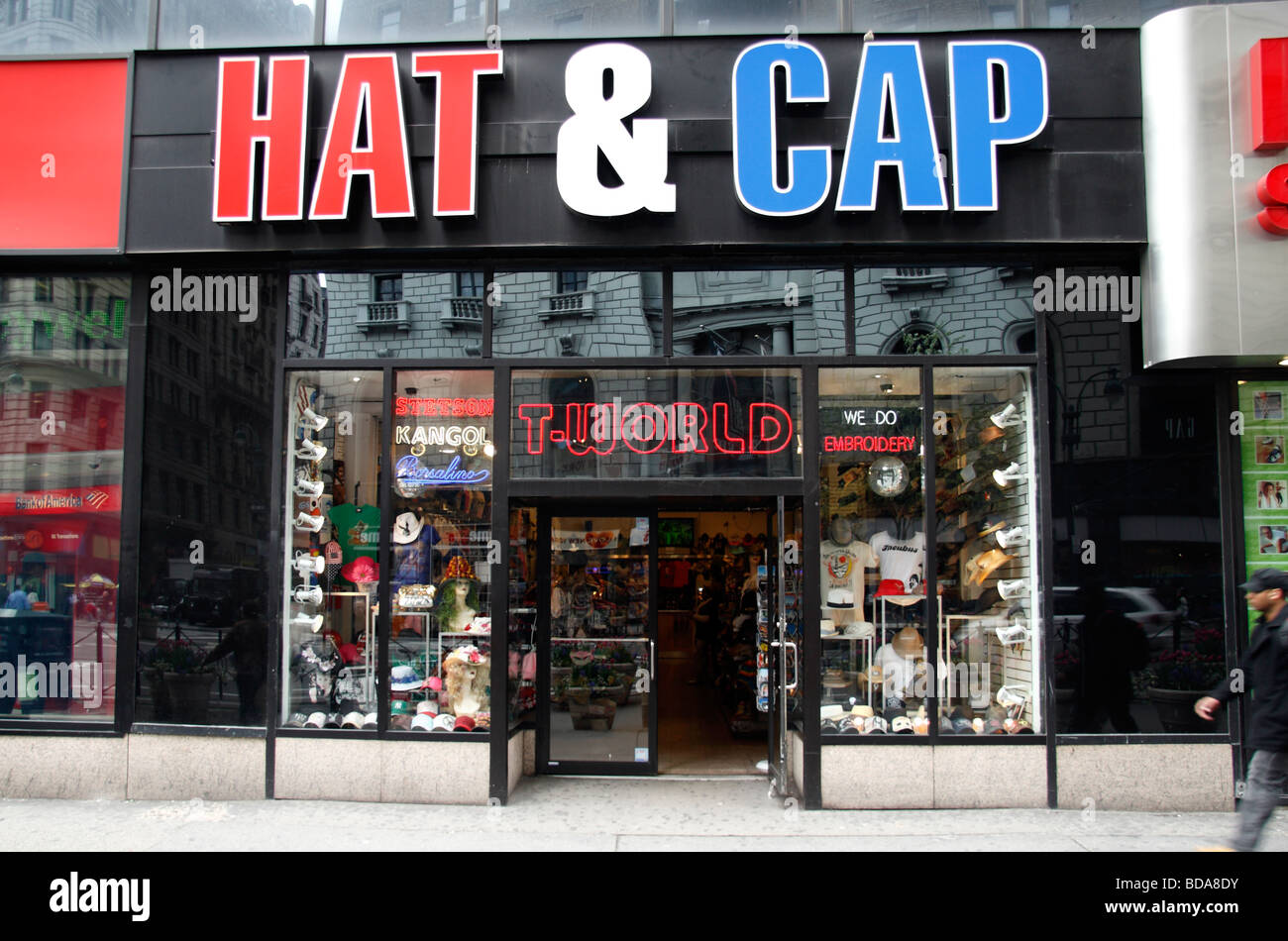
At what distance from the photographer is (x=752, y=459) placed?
7551mm

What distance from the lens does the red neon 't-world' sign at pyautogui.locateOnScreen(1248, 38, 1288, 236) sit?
6.94m

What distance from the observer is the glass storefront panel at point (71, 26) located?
794 cm

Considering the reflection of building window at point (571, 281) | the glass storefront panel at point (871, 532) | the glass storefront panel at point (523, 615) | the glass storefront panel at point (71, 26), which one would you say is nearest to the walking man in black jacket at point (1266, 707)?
the glass storefront panel at point (871, 532)

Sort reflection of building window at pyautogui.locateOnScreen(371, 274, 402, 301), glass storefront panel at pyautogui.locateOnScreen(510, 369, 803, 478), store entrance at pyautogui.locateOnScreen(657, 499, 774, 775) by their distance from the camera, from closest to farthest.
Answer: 1. glass storefront panel at pyautogui.locateOnScreen(510, 369, 803, 478)
2. reflection of building window at pyautogui.locateOnScreen(371, 274, 402, 301)
3. store entrance at pyautogui.locateOnScreen(657, 499, 774, 775)

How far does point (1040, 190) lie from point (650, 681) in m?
5.45

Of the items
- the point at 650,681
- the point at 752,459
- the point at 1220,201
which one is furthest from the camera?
the point at 650,681

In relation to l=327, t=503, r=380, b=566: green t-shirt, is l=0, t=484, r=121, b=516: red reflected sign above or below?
above

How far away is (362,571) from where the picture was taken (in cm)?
776

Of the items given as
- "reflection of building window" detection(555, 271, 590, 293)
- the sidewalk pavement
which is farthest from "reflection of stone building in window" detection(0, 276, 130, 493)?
"reflection of building window" detection(555, 271, 590, 293)

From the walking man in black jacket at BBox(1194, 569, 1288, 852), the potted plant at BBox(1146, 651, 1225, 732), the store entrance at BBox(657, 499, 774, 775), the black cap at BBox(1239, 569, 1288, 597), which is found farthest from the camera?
the store entrance at BBox(657, 499, 774, 775)

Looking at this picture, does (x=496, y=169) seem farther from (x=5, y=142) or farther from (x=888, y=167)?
(x=5, y=142)

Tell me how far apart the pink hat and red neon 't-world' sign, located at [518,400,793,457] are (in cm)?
173

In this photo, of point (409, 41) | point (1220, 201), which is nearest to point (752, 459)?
point (1220, 201)

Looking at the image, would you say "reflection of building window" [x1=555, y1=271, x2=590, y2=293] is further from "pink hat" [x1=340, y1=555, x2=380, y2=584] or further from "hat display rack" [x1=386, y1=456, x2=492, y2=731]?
"pink hat" [x1=340, y1=555, x2=380, y2=584]
